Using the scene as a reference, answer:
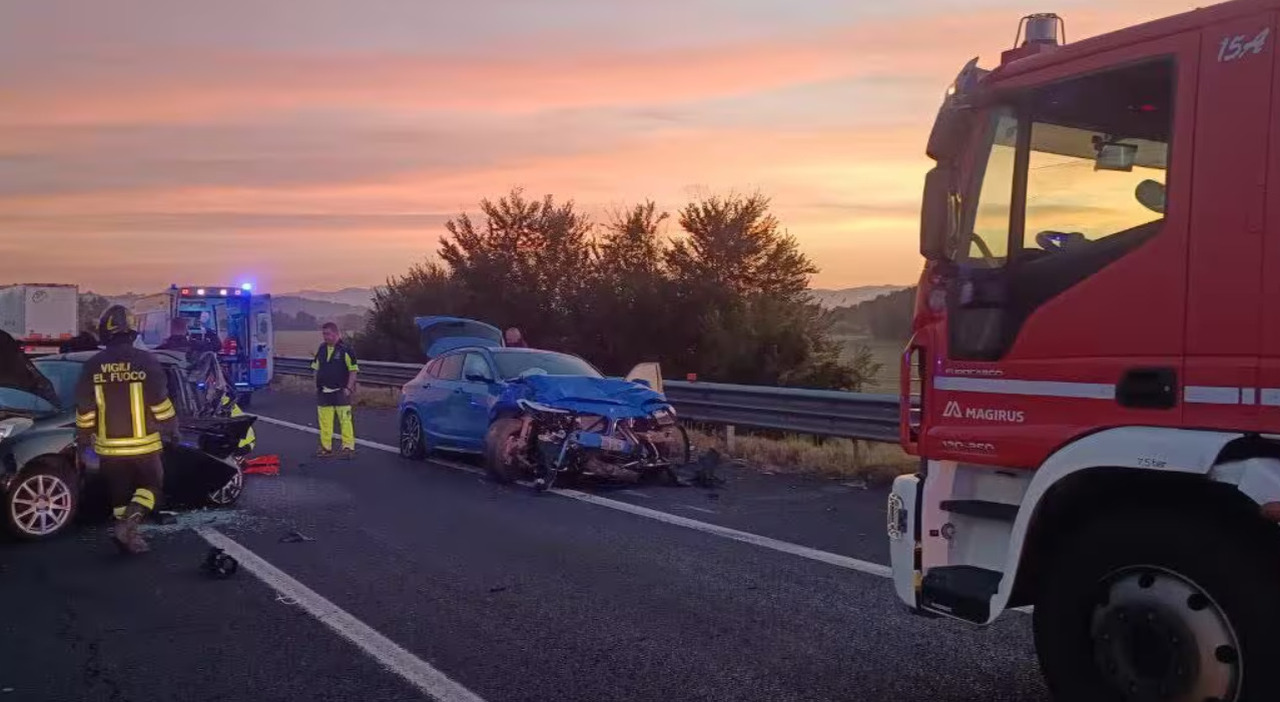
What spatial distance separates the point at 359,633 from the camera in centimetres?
600

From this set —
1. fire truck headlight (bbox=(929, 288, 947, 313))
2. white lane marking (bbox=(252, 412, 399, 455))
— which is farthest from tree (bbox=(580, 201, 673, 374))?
fire truck headlight (bbox=(929, 288, 947, 313))

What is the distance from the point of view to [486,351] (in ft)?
44.0

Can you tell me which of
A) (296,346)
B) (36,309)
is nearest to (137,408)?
(36,309)

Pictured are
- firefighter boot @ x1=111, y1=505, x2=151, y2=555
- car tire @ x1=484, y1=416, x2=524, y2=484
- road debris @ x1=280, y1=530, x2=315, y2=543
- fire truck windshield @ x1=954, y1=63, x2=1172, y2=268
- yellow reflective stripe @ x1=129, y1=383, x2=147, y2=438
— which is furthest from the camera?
car tire @ x1=484, y1=416, x2=524, y2=484

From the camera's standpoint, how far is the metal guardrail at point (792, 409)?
38.3ft

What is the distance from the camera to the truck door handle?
389 cm

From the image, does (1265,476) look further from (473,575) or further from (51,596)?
(51,596)

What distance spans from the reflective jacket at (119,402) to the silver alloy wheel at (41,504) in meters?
0.77

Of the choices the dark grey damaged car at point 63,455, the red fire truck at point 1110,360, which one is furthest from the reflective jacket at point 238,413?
the red fire truck at point 1110,360

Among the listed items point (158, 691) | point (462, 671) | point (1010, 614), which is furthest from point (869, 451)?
point (158, 691)

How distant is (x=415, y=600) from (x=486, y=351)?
6848 mm

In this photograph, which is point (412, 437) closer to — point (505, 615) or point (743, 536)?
point (743, 536)

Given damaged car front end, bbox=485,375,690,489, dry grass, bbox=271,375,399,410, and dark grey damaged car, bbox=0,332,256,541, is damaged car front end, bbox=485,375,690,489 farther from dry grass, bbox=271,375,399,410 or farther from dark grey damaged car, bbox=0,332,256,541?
dry grass, bbox=271,375,399,410

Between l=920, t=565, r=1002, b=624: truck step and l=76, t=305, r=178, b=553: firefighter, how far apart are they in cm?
595
